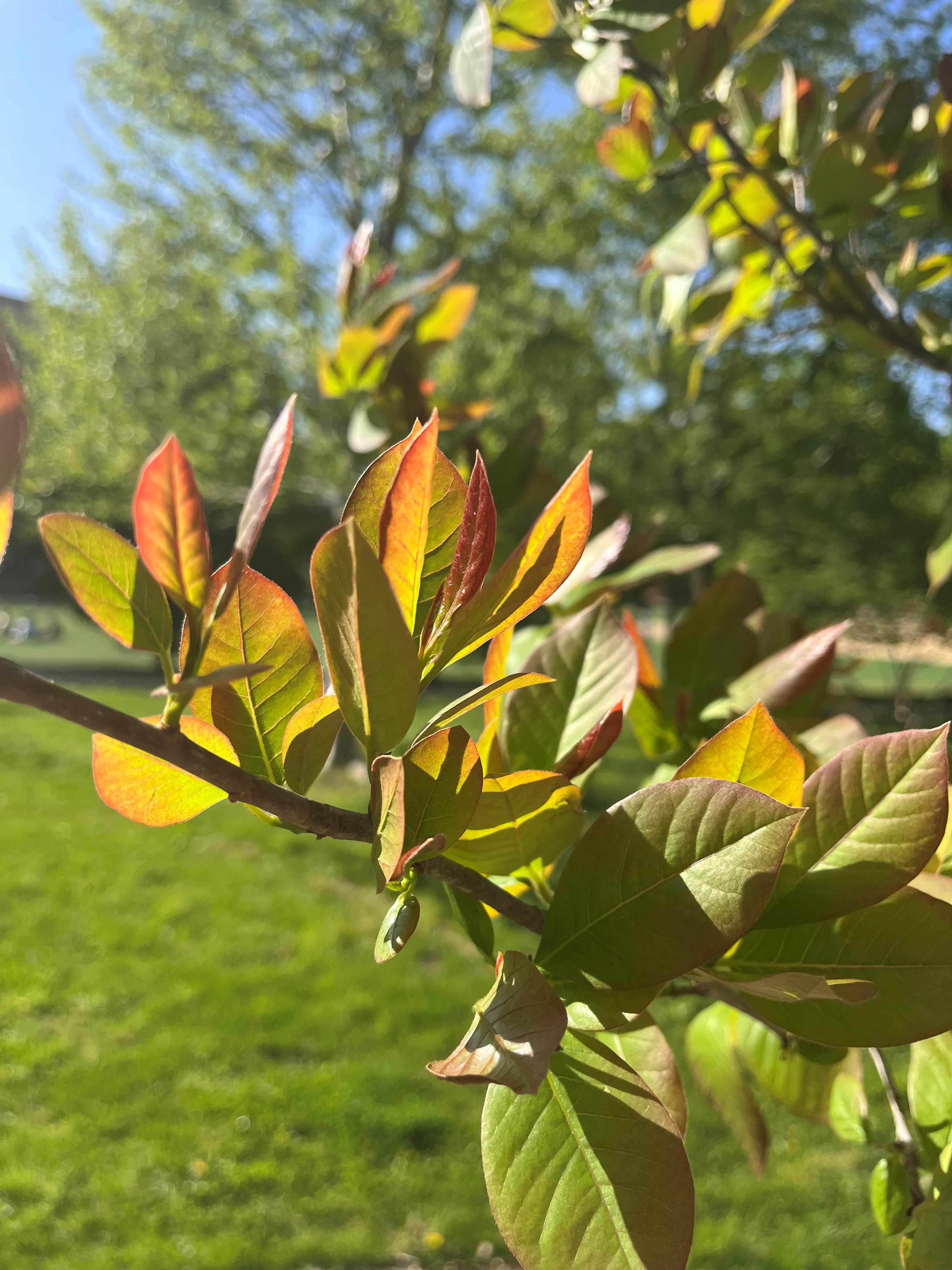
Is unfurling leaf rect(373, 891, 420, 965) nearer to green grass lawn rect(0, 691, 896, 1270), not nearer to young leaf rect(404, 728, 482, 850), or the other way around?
young leaf rect(404, 728, 482, 850)

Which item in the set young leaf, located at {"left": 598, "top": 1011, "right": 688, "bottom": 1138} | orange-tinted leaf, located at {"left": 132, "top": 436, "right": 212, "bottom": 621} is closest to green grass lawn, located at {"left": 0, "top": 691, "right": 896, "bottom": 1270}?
young leaf, located at {"left": 598, "top": 1011, "right": 688, "bottom": 1138}

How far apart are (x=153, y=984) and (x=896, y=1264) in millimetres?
2807

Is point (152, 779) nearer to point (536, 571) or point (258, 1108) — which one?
point (536, 571)

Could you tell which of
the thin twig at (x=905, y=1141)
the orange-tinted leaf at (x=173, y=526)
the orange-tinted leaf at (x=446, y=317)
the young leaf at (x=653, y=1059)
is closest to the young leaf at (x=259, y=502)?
the orange-tinted leaf at (x=173, y=526)

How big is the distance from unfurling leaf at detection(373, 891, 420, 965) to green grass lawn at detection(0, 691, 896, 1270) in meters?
2.08

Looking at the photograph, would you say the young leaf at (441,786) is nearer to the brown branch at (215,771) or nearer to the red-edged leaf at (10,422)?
the brown branch at (215,771)

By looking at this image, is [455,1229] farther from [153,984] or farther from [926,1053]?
[926,1053]

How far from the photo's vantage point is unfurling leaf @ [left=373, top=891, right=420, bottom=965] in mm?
293

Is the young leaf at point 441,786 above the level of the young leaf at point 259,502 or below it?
below

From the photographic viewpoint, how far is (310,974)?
3.65 metres

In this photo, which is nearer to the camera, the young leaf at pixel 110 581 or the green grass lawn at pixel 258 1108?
the young leaf at pixel 110 581

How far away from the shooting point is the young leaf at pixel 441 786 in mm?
303

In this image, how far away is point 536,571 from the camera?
0.30 m

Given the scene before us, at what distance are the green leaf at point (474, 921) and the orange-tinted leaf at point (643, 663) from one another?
0.24 metres
